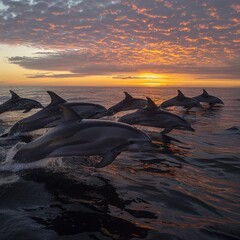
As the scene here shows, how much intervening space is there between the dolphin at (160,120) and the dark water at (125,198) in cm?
350

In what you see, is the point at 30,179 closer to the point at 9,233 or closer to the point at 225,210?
the point at 9,233

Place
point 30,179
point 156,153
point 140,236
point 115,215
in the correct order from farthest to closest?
point 156,153 → point 30,179 → point 115,215 → point 140,236

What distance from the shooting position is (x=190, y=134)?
515 inches

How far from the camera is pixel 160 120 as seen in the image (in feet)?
42.4

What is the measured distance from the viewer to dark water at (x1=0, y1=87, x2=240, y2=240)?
4699 millimetres

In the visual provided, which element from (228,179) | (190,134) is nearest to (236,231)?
(228,179)

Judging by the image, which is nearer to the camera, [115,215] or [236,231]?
[236,231]

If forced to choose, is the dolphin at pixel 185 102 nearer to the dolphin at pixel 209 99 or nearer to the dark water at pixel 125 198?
the dolphin at pixel 209 99

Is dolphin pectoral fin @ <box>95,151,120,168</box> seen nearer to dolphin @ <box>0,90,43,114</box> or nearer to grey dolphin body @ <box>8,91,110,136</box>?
grey dolphin body @ <box>8,91,110,136</box>

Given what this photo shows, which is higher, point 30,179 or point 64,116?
point 64,116

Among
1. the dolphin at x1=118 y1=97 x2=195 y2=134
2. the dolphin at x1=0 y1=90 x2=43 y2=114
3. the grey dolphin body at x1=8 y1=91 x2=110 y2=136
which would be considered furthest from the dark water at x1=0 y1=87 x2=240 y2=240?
the dolphin at x1=0 y1=90 x2=43 y2=114

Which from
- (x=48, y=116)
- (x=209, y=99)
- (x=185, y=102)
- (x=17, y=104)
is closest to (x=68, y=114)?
(x=48, y=116)

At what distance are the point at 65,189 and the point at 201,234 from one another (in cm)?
290

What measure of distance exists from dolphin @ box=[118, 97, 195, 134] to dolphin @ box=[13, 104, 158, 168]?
5372 millimetres
